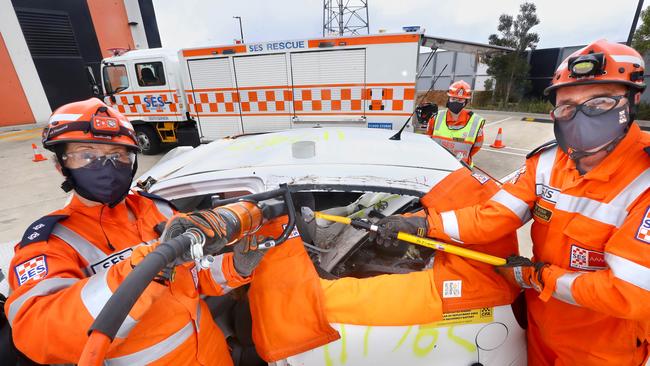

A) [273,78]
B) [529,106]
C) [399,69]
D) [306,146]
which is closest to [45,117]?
[273,78]

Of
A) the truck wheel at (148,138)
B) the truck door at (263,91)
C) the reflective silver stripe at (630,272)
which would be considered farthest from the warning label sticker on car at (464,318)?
the truck wheel at (148,138)

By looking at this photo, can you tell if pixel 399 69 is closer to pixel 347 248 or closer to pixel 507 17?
pixel 347 248

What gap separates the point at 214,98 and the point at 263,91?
3.86ft

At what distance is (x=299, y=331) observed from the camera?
1.19 meters

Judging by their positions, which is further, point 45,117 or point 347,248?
point 45,117

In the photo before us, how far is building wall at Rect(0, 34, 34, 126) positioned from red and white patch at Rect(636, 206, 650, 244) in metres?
14.9

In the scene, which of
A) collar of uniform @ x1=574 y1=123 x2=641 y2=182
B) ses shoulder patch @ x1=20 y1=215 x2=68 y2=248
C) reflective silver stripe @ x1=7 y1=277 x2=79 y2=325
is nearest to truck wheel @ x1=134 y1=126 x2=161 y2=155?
ses shoulder patch @ x1=20 y1=215 x2=68 y2=248

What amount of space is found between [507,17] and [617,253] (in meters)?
16.0

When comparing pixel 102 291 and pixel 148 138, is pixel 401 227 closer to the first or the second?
pixel 102 291

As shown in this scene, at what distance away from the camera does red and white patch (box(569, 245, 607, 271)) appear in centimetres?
105

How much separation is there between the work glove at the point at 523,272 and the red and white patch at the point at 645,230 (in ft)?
0.97

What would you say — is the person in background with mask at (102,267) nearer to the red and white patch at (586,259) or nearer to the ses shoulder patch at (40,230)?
the ses shoulder patch at (40,230)

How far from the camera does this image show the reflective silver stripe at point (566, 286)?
3.36ft

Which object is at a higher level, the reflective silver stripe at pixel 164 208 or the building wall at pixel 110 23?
the building wall at pixel 110 23
